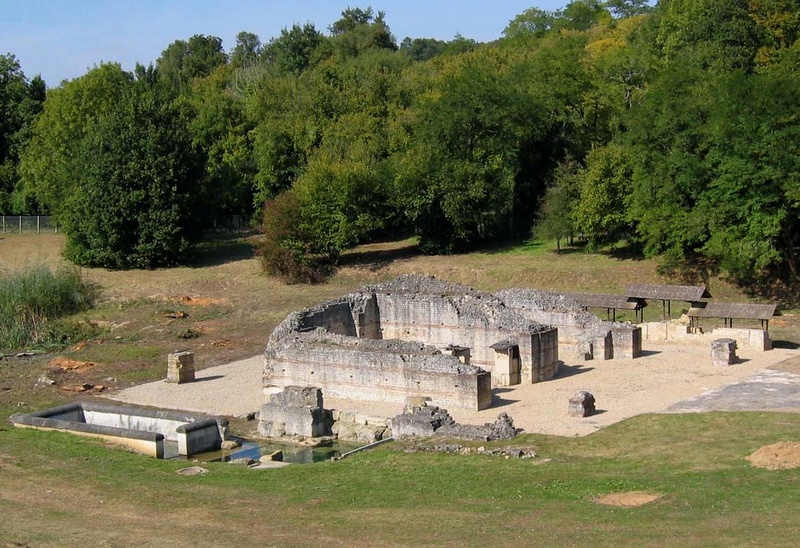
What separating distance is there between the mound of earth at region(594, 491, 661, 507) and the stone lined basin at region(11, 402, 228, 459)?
1198 cm

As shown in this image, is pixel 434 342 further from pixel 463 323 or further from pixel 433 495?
pixel 433 495

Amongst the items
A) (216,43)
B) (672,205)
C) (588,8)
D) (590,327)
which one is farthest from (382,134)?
(216,43)

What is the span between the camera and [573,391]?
34.2 metres

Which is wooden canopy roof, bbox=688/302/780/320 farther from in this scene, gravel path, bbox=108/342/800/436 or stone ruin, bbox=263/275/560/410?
stone ruin, bbox=263/275/560/410

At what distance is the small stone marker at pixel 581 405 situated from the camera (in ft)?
100.0

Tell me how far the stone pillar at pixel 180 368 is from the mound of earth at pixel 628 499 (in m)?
19.5

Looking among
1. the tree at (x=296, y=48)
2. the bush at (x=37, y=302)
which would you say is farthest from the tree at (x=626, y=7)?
the bush at (x=37, y=302)

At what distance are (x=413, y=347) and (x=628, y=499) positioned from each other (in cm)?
1354

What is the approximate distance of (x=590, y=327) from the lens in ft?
133

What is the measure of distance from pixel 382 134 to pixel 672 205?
79.2ft

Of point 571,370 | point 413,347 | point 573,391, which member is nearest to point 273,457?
point 413,347

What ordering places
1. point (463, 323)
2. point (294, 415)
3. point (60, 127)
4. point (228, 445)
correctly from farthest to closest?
point (60, 127) < point (463, 323) < point (294, 415) < point (228, 445)

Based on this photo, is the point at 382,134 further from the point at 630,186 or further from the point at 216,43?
the point at 216,43

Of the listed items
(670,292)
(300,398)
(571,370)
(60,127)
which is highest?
(60,127)
